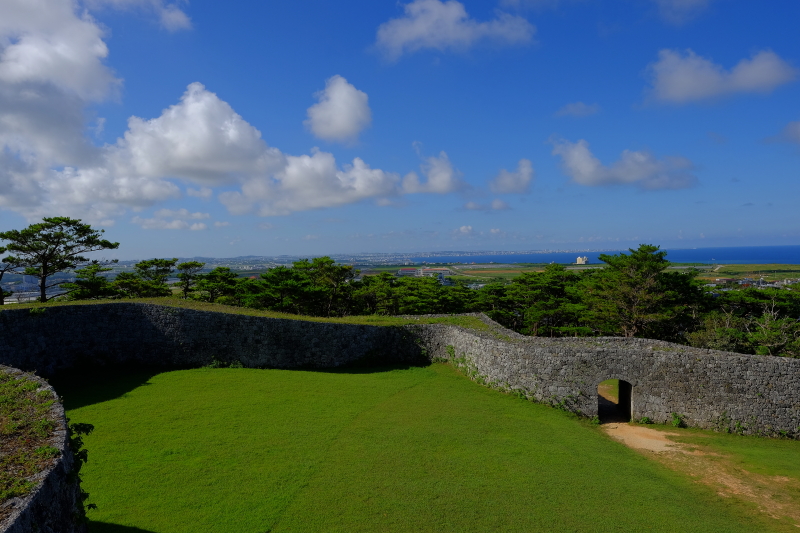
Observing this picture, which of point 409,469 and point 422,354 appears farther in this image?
point 422,354

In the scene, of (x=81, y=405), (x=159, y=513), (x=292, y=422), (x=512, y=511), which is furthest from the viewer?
(x=81, y=405)

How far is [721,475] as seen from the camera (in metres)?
7.76

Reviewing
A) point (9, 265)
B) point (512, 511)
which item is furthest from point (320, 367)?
point (9, 265)

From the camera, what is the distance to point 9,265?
62.5 feet

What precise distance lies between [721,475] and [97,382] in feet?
49.4

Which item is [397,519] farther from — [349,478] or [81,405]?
[81,405]

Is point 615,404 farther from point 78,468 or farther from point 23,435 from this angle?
A: point 23,435

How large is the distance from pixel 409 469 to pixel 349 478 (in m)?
1.07

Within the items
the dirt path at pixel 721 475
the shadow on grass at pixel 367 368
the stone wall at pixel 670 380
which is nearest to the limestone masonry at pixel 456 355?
the stone wall at pixel 670 380

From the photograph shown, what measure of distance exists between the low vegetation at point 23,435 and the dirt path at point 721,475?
9.89 metres

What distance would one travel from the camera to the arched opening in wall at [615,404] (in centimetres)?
1106

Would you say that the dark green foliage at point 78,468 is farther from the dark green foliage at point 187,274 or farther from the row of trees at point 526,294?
the dark green foliage at point 187,274

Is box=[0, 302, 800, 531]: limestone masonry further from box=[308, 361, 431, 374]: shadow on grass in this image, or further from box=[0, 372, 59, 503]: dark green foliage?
box=[0, 372, 59, 503]: dark green foliage

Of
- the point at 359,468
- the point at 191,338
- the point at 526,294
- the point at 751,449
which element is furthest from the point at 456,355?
the point at 526,294
